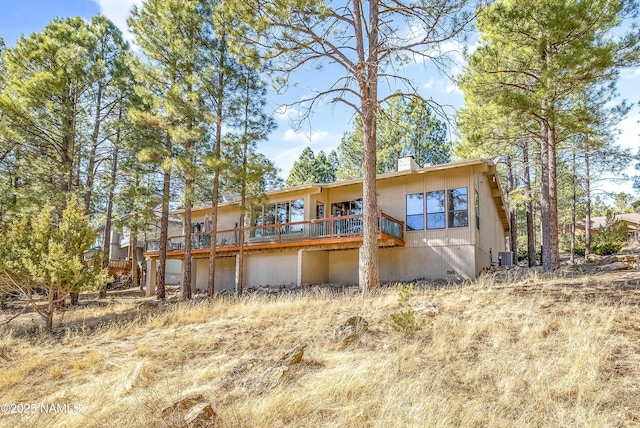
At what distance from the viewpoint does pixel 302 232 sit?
1675 centimetres

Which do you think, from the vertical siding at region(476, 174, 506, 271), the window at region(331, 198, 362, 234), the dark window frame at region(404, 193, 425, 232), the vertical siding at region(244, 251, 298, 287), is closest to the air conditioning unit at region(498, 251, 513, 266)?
the vertical siding at region(476, 174, 506, 271)

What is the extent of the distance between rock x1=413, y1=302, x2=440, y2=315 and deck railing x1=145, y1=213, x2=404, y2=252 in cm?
623

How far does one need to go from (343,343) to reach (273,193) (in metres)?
12.4

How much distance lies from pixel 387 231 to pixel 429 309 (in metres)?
7.07

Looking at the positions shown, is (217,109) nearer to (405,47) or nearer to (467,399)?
(405,47)

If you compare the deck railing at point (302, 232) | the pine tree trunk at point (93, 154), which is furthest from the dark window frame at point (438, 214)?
the pine tree trunk at point (93, 154)

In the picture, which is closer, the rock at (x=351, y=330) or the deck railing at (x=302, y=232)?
the rock at (x=351, y=330)

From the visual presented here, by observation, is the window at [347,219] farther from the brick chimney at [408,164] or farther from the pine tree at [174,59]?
the pine tree at [174,59]

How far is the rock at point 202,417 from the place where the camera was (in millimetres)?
3340

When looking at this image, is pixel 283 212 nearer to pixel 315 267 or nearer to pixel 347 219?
pixel 315 267

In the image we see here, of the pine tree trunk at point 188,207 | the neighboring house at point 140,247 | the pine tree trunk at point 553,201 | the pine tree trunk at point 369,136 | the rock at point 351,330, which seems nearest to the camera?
the rock at point 351,330

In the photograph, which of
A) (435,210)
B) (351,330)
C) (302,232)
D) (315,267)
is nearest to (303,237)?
(302,232)

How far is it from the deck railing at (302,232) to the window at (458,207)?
6.12ft

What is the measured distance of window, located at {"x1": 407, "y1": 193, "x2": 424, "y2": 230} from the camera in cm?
1482
